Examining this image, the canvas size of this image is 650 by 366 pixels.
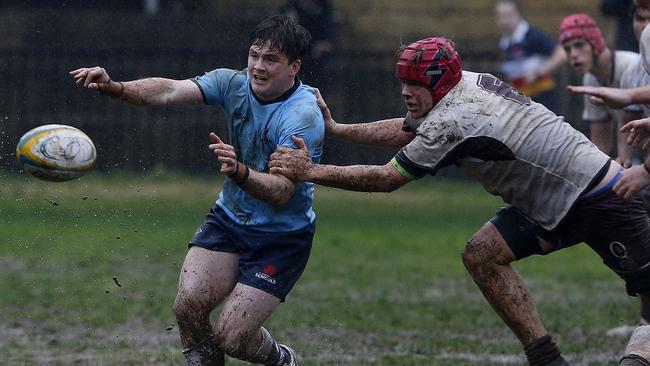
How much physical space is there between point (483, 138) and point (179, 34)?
928 centimetres

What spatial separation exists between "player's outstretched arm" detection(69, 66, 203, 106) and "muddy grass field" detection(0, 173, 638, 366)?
156cm

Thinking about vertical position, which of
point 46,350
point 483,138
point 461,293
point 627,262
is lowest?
point 461,293

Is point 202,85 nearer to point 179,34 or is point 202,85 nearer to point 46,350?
point 46,350

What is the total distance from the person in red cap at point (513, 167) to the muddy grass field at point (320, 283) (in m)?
1.24

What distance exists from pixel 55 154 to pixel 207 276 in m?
0.93

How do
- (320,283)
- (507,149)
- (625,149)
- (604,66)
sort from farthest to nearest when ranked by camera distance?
(320,283) < (604,66) < (625,149) < (507,149)

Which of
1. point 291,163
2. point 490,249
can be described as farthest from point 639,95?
point 291,163

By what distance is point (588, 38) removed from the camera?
7.99 meters

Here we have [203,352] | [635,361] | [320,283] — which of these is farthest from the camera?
[320,283]

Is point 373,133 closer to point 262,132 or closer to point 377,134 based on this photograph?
point 377,134

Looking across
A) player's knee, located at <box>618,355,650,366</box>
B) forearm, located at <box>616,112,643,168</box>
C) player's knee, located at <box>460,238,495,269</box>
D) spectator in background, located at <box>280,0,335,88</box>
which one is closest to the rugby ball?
player's knee, located at <box>460,238,495,269</box>

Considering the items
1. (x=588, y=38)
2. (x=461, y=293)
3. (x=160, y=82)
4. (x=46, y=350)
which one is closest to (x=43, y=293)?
(x=46, y=350)

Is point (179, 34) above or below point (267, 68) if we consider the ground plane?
below

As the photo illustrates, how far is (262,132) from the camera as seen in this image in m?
5.81
